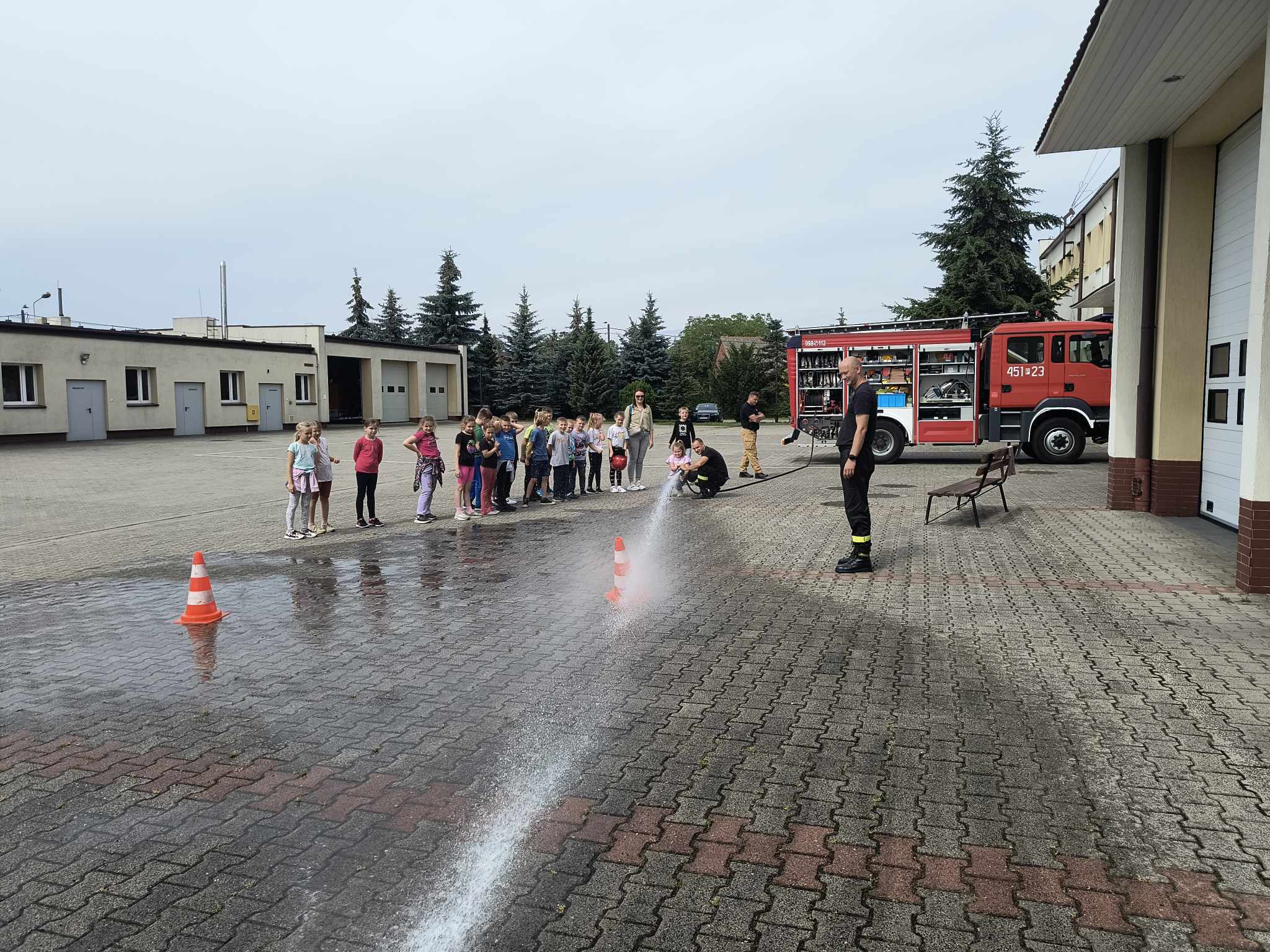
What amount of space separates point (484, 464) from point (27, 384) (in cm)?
2884

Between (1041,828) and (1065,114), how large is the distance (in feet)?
32.3

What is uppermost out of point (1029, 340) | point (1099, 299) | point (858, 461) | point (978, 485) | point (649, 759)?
point (1099, 299)

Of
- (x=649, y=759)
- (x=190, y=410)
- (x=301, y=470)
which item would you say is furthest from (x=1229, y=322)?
(x=190, y=410)

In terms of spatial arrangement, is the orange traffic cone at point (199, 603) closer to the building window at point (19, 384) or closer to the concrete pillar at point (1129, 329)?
the concrete pillar at point (1129, 329)

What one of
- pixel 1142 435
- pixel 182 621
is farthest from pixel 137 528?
pixel 1142 435

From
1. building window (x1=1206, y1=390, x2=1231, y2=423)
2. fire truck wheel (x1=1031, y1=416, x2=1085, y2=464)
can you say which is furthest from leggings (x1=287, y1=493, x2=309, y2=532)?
fire truck wheel (x1=1031, y1=416, x2=1085, y2=464)

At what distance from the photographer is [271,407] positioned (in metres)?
45.8

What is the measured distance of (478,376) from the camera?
66188 mm

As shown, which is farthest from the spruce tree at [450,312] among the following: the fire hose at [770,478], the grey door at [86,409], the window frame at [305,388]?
the fire hose at [770,478]

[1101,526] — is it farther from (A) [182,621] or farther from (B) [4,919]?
(B) [4,919]

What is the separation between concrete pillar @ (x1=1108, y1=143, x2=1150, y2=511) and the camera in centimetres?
1253

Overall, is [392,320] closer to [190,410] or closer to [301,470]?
[190,410]

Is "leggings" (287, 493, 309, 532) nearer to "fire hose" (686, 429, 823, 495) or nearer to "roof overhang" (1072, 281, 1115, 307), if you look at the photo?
"fire hose" (686, 429, 823, 495)

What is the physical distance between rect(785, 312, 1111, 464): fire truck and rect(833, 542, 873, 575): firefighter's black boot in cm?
1336
